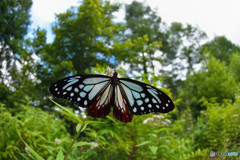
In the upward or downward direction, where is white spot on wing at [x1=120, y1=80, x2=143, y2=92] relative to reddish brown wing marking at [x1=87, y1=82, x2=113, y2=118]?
upward

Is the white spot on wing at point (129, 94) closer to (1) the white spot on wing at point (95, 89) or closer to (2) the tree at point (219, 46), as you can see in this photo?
(1) the white spot on wing at point (95, 89)

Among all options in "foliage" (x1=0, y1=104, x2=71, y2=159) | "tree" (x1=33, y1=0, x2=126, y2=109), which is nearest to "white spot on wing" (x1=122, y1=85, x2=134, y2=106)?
"foliage" (x1=0, y1=104, x2=71, y2=159)

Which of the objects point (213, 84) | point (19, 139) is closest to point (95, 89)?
point (19, 139)

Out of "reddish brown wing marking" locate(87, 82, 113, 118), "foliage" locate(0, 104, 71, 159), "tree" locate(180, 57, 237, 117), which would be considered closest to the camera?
"reddish brown wing marking" locate(87, 82, 113, 118)

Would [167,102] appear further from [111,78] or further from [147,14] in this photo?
[147,14]

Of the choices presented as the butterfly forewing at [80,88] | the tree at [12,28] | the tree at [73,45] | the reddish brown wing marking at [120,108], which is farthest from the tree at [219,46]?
the butterfly forewing at [80,88]

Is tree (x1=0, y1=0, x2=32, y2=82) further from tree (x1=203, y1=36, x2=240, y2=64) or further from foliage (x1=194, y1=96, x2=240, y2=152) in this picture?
tree (x1=203, y1=36, x2=240, y2=64)
